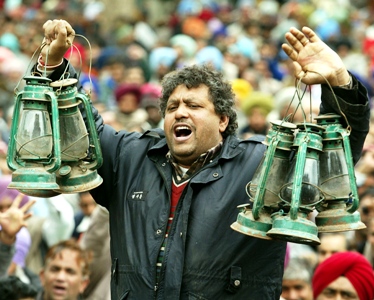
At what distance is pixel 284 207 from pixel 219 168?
767 millimetres

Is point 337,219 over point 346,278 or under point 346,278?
over

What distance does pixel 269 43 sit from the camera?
2208cm

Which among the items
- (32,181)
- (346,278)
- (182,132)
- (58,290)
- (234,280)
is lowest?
(58,290)

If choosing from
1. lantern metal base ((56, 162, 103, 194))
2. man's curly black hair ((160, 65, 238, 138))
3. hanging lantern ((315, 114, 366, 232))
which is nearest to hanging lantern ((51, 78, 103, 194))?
lantern metal base ((56, 162, 103, 194))

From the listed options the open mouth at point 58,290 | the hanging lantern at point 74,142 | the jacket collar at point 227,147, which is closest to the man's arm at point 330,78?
the jacket collar at point 227,147

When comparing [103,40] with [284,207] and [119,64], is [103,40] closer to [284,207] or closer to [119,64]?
[119,64]

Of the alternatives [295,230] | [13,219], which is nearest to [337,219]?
[295,230]

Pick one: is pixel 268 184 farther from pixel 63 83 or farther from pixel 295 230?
pixel 63 83

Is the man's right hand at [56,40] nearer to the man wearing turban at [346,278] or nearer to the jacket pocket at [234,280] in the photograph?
the jacket pocket at [234,280]

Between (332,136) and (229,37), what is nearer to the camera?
(332,136)

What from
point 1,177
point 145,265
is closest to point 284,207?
point 145,265

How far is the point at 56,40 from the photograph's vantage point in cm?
615

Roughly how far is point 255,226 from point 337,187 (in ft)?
1.44

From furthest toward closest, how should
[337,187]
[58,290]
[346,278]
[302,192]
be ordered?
[58,290], [346,278], [337,187], [302,192]
